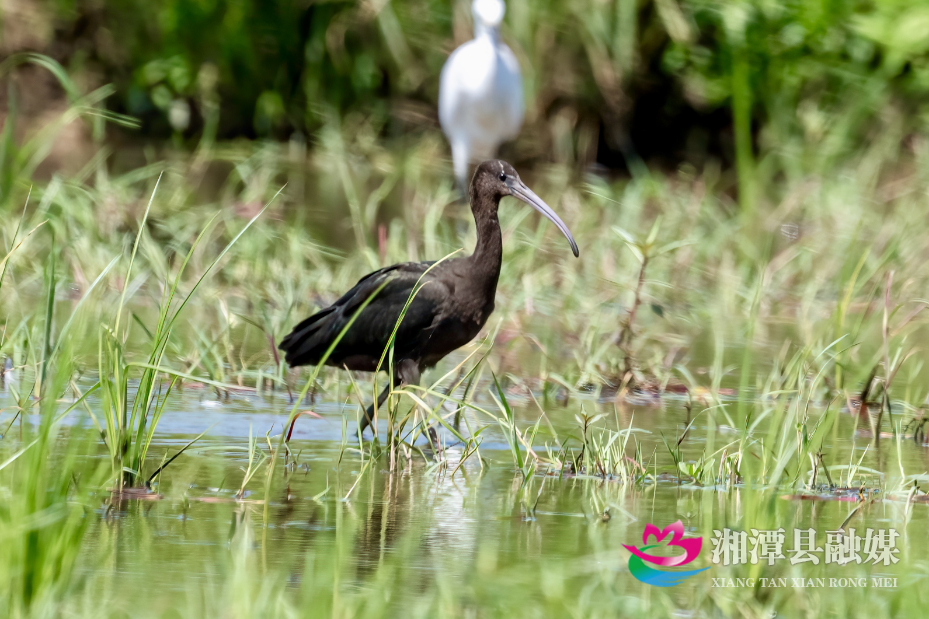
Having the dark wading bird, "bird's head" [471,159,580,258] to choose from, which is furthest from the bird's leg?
"bird's head" [471,159,580,258]

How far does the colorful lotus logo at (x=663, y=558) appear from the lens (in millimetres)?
3213

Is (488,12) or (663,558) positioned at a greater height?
(488,12)

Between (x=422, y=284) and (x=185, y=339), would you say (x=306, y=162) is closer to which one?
(x=185, y=339)

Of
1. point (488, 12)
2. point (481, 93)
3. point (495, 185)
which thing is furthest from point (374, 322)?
point (488, 12)

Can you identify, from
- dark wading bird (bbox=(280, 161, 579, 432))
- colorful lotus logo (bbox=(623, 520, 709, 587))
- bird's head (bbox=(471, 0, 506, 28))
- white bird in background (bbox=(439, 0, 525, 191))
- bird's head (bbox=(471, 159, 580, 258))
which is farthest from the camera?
bird's head (bbox=(471, 0, 506, 28))

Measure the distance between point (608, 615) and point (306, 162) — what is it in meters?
10.5

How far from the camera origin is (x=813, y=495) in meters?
4.05

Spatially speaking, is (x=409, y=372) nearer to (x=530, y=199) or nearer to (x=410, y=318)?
(x=410, y=318)

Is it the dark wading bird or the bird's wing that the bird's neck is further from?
the bird's wing

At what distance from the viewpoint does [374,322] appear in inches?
199

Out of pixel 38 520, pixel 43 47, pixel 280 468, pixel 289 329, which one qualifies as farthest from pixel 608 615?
pixel 43 47

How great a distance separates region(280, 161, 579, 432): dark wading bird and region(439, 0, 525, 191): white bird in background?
5437 millimetres

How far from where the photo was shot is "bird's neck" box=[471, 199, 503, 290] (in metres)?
5.05

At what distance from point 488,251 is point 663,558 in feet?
6.45
